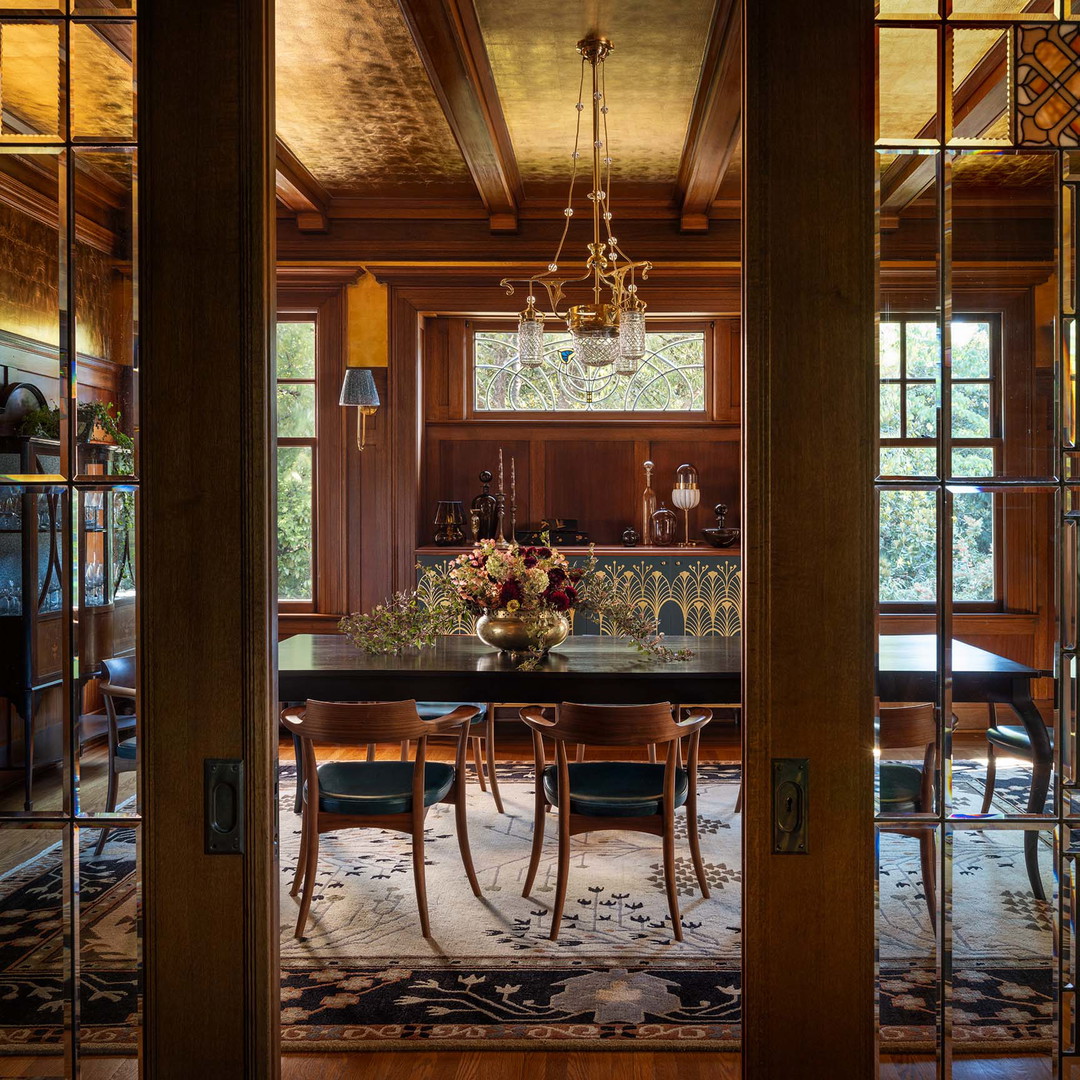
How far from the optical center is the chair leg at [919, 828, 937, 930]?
1.45 metres

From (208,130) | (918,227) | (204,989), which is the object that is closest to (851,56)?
(918,227)

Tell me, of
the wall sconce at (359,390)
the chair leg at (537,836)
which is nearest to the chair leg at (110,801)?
the chair leg at (537,836)

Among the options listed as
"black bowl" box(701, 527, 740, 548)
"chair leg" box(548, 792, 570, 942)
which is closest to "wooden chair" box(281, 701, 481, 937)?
"chair leg" box(548, 792, 570, 942)

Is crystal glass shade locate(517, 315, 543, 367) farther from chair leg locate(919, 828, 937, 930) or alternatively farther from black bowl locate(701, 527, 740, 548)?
chair leg locate(919, 828, 937, 930)

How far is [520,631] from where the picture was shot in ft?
12.6

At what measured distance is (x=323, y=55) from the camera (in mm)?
3701

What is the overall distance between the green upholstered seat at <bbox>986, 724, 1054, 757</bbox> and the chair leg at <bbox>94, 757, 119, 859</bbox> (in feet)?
4.61

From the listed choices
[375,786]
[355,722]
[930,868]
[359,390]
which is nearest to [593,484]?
[359,390]

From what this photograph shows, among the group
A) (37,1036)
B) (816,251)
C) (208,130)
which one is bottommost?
(37,1036)

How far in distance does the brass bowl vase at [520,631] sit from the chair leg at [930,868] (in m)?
2.45

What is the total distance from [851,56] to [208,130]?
1.03 metres

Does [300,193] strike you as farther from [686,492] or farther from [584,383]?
[686,492]

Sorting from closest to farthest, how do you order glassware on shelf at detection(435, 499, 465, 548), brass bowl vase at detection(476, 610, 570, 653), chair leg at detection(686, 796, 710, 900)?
chair leg at detection(686, 796, 710, 900)
brass bowl vase at detection(476, 610, 570, 653)
glassware on shelf at detection(435, 499, 465, 548)

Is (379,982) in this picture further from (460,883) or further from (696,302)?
(696,302)
